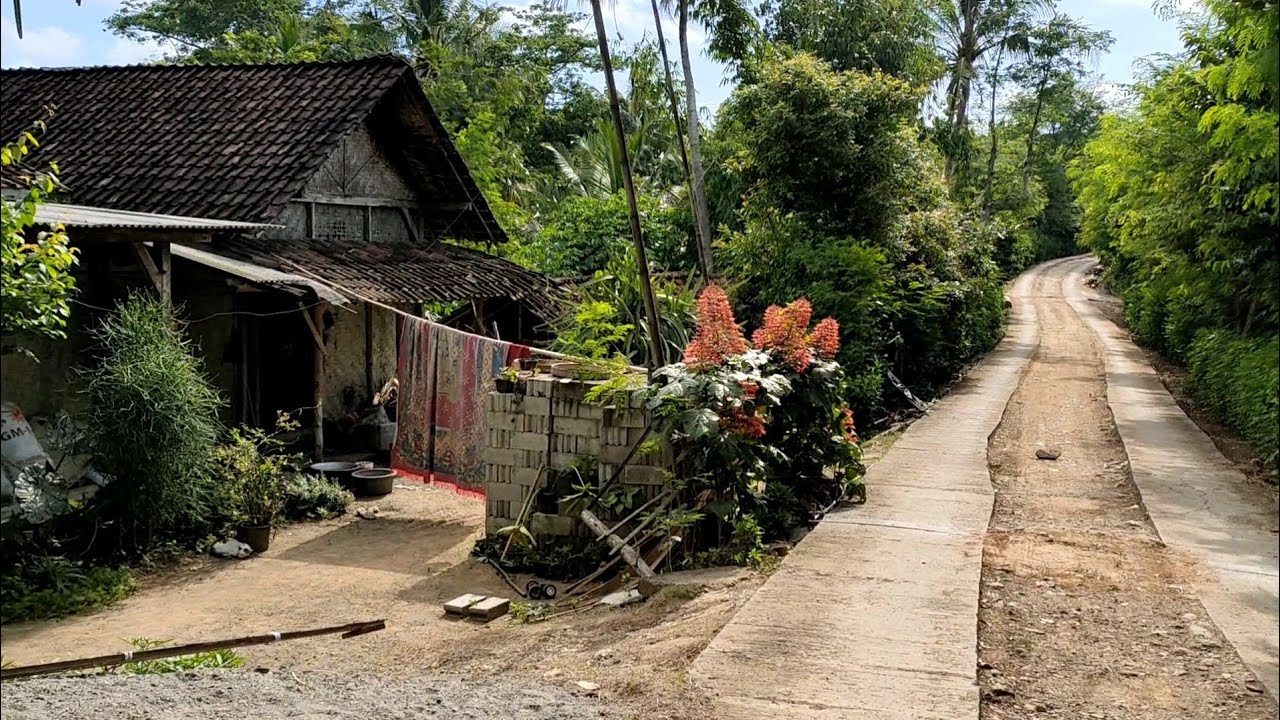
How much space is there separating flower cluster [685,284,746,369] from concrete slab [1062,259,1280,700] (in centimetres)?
329

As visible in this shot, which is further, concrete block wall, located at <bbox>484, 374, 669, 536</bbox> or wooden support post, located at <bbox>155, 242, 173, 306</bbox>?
wooden support post, located at <bbox>155, 242, 173, 306</bbox>

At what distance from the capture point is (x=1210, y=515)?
8180 millimetres

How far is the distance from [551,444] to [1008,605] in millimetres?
3772

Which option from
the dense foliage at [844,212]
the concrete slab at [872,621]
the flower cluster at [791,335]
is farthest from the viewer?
the dense foliage at [844,212]

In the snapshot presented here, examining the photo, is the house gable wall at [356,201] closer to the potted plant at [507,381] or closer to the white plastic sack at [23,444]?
the potted plant at [507,381]

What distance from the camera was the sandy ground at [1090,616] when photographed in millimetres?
4965

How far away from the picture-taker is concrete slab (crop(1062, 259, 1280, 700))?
5.57 ft

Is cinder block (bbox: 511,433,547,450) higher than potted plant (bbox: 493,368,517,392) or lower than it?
lower

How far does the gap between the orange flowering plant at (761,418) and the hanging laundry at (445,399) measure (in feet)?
8.60

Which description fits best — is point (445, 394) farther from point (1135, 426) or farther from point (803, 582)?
point (1135, 426)

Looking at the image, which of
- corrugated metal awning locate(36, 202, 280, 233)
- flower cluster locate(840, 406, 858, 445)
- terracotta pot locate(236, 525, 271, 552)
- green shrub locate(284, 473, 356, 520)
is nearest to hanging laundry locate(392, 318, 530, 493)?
green shrub locate(284, 473, 356, 520)

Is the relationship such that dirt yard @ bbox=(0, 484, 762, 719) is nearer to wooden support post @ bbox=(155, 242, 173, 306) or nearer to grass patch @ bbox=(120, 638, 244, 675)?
grass patch @ bbox=(120, 638, 244, 675)

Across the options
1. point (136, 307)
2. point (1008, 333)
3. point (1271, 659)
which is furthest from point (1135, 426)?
point (1008, 333)

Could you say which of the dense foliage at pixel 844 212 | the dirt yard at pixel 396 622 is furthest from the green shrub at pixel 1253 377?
the dense foliage at pixel 844 212
